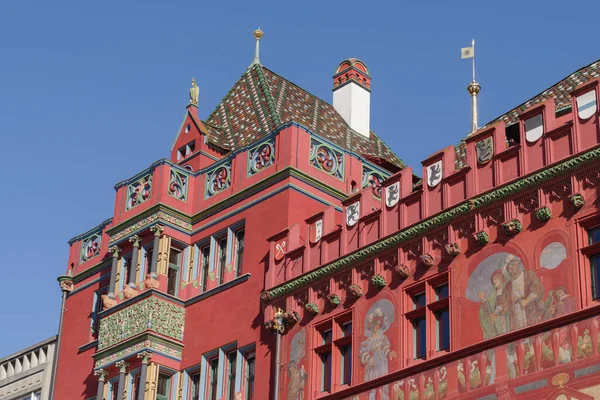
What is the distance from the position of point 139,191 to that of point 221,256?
366 centimetres

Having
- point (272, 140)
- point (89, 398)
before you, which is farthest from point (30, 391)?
point (272, 140)

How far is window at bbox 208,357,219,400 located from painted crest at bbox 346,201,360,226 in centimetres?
517

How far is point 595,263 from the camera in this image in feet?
79.6

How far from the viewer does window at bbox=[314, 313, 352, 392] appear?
28.9 m

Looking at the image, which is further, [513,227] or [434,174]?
[434,174]

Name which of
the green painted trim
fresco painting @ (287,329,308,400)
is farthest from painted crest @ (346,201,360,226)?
fresco painting @ (287,329,308,400)

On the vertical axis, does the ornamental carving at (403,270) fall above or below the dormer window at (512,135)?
below

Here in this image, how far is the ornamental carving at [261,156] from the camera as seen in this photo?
34.0 metres

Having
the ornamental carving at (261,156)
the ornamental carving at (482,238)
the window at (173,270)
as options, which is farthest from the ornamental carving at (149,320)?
the ornamental carving at (482,238)

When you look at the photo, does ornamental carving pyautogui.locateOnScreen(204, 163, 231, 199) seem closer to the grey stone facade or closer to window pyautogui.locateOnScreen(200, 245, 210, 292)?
window pyautogui.locateOnScreen(200, 245, 210, 292)

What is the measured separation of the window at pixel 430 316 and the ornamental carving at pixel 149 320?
8.13m

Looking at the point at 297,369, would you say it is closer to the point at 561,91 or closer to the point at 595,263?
the point at 595,263

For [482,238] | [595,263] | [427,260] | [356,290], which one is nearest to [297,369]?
[356,290]

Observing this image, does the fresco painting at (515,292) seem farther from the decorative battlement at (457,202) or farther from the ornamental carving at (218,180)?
the ornamental carving at (218,180)
